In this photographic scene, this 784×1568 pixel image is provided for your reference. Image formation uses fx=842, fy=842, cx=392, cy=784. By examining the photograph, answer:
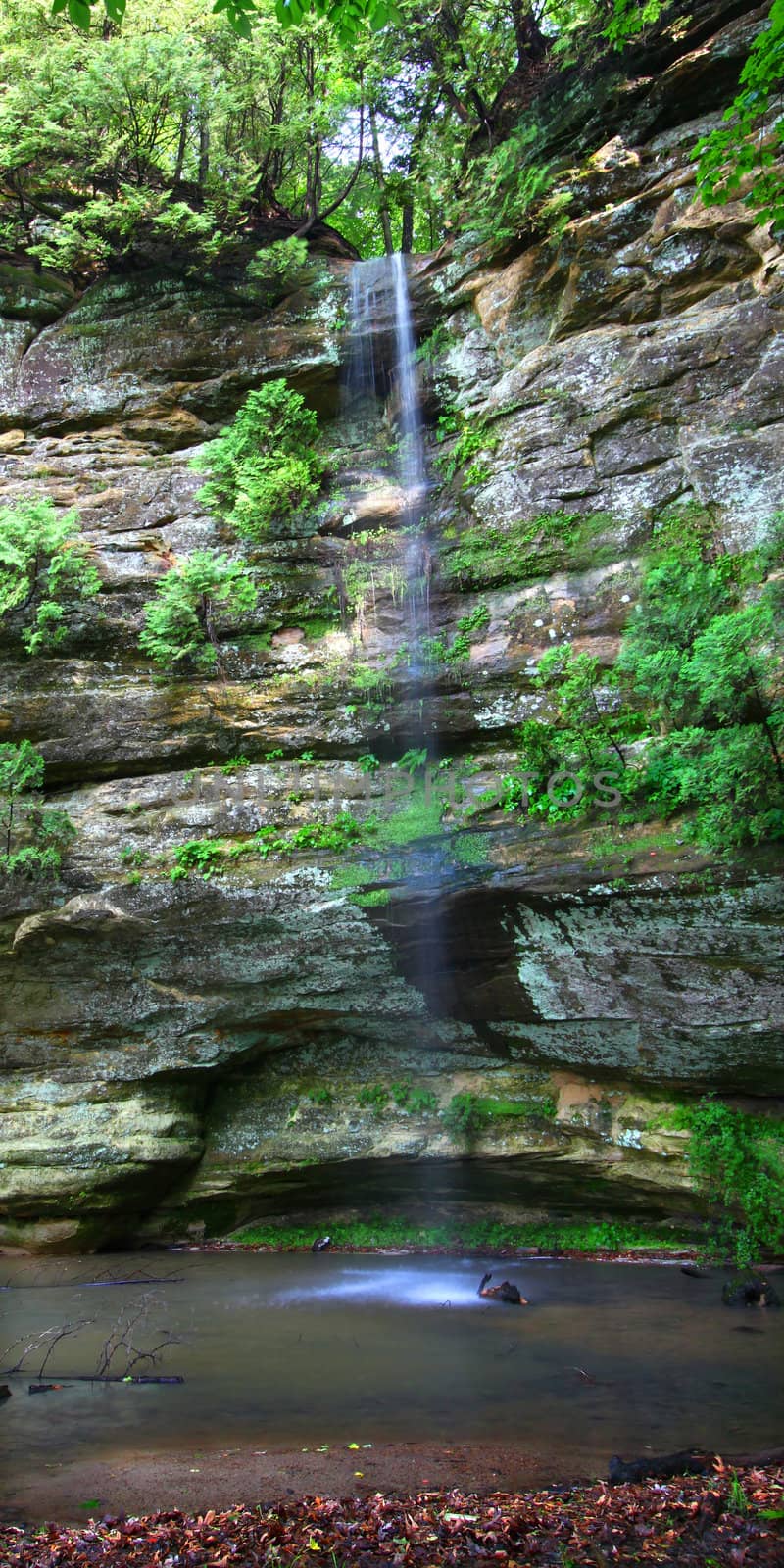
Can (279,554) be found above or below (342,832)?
above

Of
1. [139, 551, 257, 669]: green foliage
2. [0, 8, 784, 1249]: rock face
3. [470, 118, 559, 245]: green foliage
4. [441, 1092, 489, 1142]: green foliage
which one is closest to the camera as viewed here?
[0, 8, 784, 1249]: rock face

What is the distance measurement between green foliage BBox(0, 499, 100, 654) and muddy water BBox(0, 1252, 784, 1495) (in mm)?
7633

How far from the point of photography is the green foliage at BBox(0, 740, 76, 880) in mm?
9891

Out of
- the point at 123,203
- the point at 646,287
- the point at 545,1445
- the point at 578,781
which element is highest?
the point at 123,203

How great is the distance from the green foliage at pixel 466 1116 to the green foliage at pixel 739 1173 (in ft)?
7.66

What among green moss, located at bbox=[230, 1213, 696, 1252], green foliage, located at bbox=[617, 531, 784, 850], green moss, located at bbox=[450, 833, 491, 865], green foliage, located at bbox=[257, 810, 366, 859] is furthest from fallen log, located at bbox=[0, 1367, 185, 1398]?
green foliage, located at bbox=[617, 531, 784, 850]

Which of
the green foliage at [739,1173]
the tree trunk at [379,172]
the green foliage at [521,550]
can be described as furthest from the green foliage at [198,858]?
the tree trunk at [379,172]

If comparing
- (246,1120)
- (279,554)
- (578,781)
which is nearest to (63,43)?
(279,554)

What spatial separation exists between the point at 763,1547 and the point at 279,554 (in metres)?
10.9

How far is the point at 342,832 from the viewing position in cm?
977

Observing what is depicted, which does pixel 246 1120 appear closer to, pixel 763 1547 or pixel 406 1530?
pixel 406 1530

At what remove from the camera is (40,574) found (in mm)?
11086

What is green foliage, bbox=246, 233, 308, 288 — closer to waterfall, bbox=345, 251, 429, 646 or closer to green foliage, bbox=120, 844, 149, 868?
waterfall, bbox=345, 251, 429, 646

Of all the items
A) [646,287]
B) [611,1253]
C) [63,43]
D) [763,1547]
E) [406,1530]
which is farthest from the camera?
[63,43]
